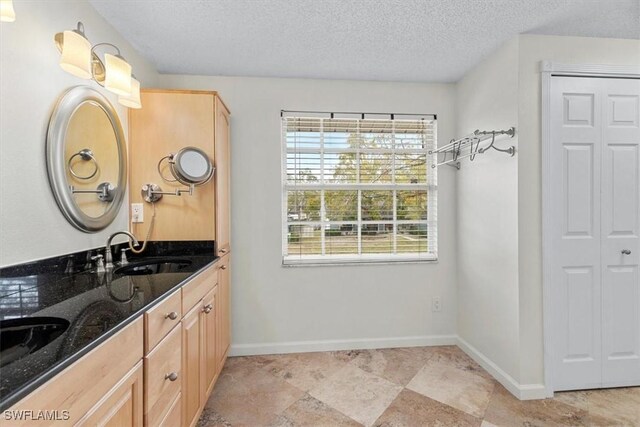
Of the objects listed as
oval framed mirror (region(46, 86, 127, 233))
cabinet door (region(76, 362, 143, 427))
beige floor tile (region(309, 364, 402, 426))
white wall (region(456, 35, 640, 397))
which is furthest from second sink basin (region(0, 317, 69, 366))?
white wall (region(456, 35, 640, 397))

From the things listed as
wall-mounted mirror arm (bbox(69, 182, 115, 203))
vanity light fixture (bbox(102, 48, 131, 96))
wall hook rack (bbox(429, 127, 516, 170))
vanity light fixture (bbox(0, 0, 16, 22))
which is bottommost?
wall-mounted mirror arm (bbox(69, 182, 115, 203))

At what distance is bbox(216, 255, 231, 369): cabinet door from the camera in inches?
83.6

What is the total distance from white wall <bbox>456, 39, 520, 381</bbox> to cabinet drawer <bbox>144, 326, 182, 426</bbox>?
209 cm

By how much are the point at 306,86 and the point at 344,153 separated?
68cm

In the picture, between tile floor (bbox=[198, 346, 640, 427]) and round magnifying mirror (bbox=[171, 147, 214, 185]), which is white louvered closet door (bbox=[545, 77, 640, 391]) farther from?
round magnifying mirror (bbox=[171, 147, 214, 185])

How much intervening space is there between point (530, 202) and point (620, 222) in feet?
2.10

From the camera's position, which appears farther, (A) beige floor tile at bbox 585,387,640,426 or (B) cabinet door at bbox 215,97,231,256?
(B) cabinet door at bbox 215,97,231,256

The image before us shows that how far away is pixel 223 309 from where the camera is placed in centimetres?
225

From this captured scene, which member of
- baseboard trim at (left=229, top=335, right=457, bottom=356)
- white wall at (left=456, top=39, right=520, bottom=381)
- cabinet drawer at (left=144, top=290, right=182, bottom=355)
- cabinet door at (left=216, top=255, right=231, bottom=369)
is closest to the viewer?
cabinet drawer at (left=144, top=290, right=182, bottom=355)

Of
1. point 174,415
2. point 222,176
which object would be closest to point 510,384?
point 174,415

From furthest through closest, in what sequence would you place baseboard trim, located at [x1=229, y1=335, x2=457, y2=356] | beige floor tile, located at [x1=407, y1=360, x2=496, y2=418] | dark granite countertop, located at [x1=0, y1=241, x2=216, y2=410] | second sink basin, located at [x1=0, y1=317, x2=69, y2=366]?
baseboard trim, located at [x1=229, y1=335, x2=457, y2=356] → beige floor tile, located at [x1=407, y1=360, x2=496, y2=418] → second sink basin, located at [x1=0, y1=317, x2=69, y2=366] → dark granite countertop, located at [x1=0, y1=241, x2=216, y2=410]

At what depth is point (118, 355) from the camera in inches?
35.2

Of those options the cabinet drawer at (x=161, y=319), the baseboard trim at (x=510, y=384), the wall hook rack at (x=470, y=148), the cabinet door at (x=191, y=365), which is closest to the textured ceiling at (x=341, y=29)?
the wall hook rack at (x=470, y=148)

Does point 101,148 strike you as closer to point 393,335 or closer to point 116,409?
point 116,409
